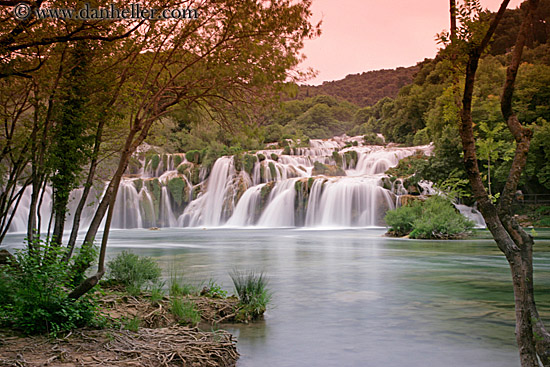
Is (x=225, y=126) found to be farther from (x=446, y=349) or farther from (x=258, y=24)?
(x=446, y=349)

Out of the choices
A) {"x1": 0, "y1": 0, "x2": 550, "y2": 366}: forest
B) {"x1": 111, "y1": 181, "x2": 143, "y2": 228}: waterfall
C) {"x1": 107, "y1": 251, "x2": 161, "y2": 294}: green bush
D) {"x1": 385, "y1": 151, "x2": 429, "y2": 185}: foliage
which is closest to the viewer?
{"x1": 0, "y1": 0, "x2": 550, "y2": 366}: forest

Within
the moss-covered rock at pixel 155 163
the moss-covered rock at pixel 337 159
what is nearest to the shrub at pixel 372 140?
the moss-covered rock at pixel 337 159

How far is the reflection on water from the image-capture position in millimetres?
6227

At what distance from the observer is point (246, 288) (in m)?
8.17

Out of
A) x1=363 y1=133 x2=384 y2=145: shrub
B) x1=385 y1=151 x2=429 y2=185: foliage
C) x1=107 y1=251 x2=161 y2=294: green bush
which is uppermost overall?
x1=363 y1=133 x2=384 y2=145: shrub

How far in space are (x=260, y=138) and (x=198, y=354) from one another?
3.18 m

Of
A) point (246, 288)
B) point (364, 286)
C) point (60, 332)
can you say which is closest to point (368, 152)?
point (364, 286)

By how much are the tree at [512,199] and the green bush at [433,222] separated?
22334mm

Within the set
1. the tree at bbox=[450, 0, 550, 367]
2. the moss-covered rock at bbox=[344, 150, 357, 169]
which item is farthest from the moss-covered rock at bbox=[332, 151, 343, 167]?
the tree at bbox=[450, 0, 550, 367]

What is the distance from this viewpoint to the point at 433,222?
25875 mm

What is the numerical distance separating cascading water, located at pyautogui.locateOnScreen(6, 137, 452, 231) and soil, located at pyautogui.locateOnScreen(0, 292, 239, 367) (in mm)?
30700

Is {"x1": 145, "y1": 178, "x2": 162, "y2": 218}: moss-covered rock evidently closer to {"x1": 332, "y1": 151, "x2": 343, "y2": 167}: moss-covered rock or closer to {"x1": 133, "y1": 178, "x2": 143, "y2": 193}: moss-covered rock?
{"x1": 133, "y1": 178, "x2": 143, "y2": 193}: moss-covered rock

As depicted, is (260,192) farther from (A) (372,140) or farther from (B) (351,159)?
(A) (372,140)

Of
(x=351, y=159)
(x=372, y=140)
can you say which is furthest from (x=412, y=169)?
(x=372, y=140)
